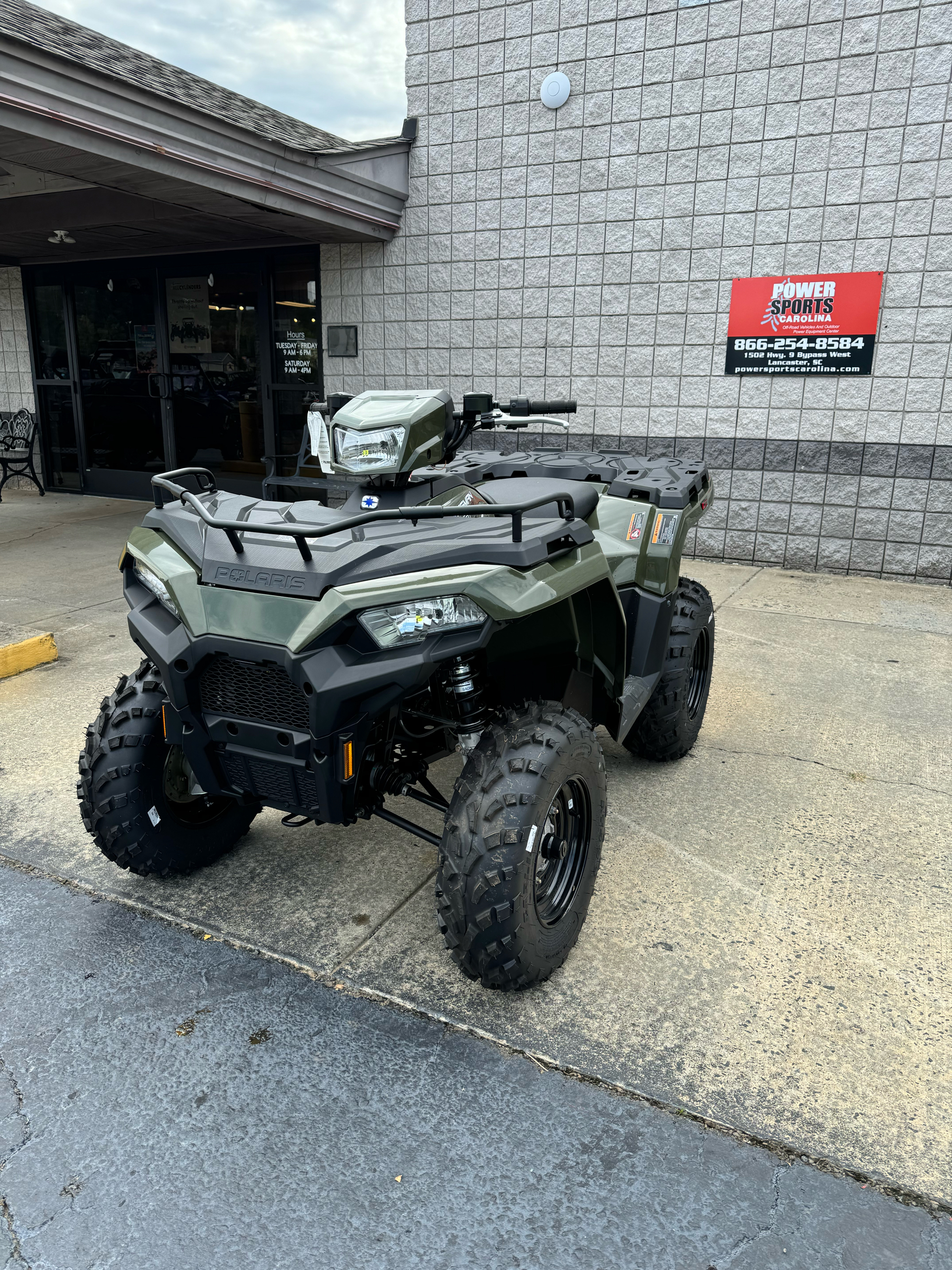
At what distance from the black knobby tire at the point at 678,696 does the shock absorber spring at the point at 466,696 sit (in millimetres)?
1292

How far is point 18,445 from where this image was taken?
11.6m

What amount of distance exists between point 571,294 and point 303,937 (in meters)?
6.72

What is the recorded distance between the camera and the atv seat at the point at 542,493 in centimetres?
247

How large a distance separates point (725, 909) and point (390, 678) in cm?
142

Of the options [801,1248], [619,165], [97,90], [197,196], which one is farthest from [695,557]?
[801,1248]

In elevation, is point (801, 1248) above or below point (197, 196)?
below

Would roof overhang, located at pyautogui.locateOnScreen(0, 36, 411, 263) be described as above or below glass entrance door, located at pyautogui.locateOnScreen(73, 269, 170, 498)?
above

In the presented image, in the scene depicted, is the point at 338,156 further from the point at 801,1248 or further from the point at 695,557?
the point at 801,1248

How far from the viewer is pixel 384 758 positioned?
2391mm

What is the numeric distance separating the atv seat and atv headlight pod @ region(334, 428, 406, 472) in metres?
0.29

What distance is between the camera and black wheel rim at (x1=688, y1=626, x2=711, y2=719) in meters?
3.99

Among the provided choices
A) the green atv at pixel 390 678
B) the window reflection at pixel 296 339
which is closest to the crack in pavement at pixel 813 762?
the green atv at pixel 390 678

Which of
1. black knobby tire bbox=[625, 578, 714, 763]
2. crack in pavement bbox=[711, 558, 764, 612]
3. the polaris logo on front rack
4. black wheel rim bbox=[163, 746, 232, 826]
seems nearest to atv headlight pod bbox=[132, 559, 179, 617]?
the polaris logo on front rack

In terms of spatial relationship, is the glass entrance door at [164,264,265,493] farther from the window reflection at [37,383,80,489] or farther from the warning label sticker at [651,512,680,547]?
the warning label sticker at [651,512,680,547]
